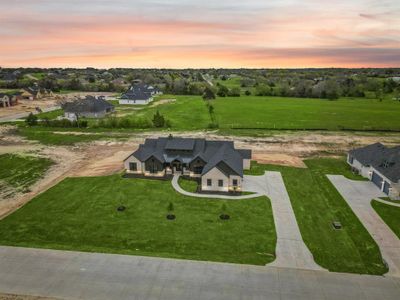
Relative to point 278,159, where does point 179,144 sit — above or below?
above

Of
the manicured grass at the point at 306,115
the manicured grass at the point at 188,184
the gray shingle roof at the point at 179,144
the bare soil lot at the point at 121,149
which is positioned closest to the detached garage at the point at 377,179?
the bare soil lot at the point at 121,149

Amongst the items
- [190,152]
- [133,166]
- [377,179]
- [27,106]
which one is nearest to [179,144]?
[190,152]

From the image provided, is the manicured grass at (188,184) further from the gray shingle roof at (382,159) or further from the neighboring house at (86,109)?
the neighboring house at (86,109)

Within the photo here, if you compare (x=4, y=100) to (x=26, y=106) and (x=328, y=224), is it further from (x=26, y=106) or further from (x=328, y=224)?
(x=328, y=224)

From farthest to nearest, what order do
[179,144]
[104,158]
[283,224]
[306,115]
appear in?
[306,115] → [104,158] → [179,144] → [283,224]

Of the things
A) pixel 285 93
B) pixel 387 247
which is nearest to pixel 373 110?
pixel 285 93

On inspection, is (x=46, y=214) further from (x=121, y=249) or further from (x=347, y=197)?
(x=347, y=197)
